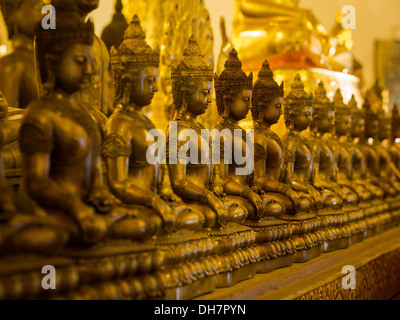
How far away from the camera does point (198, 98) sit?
8.83 ft

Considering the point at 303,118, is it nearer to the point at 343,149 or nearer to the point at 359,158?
the point at 343,149

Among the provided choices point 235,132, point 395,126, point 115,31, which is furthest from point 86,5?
point 395,126

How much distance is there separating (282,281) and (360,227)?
1.47m

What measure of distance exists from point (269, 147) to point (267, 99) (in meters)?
0.24

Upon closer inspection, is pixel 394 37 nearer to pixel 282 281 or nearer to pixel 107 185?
pixel 282 281

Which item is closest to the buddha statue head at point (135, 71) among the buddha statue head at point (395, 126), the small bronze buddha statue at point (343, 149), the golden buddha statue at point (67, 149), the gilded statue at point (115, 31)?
the golden buddha statue at point (67, 149)

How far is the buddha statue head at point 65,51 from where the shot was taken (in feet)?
6.68

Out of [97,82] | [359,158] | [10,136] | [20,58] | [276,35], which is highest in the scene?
[276,35]

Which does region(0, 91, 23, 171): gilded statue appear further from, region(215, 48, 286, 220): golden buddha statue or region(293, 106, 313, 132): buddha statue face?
region(293, 106, 313, 132): buddha statue face

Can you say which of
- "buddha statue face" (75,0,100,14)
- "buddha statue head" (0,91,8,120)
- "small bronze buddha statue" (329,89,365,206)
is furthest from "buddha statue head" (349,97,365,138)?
"buddha statue head" (0,91,8,120)

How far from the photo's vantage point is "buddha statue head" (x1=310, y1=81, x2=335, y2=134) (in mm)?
3910

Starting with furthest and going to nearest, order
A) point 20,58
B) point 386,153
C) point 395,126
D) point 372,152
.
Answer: point 395,126 → point 386,153 → point 372,152 → point 20,58

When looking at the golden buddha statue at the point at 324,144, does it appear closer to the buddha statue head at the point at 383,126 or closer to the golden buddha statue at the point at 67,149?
the buddha statue head at the point at 383,126

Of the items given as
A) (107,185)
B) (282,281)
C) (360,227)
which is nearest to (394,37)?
(360,227)
